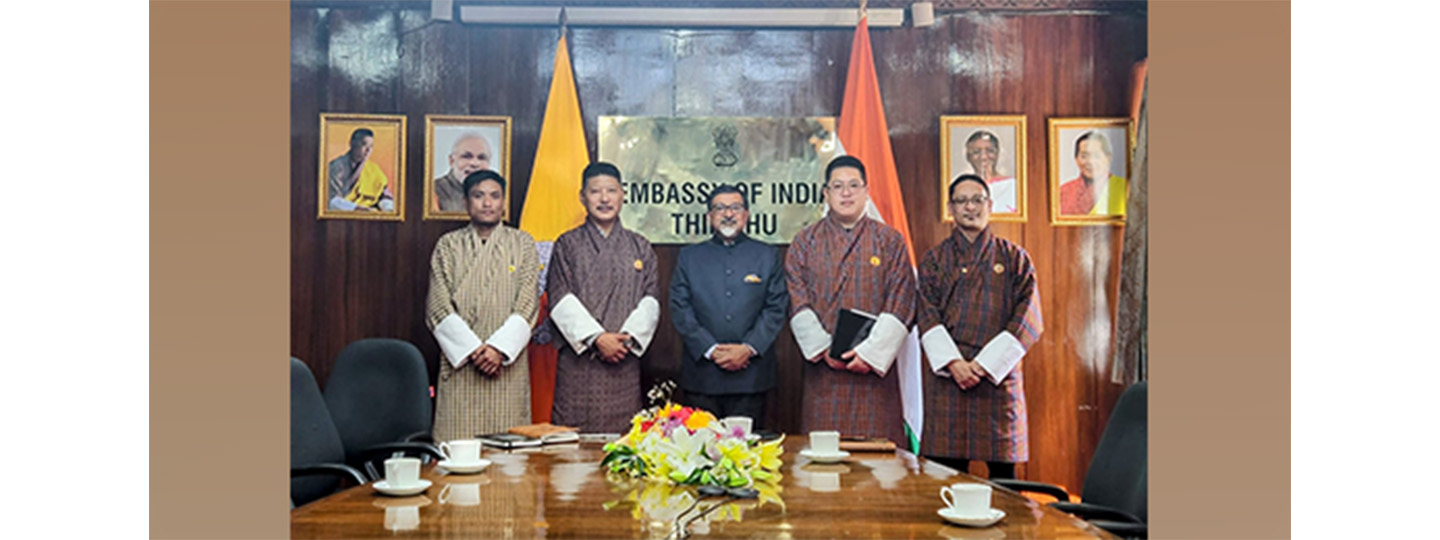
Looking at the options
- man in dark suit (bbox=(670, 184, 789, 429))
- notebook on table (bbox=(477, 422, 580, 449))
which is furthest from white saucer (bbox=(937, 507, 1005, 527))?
man in dark suit (bbox=(670, 184, 789, 429))

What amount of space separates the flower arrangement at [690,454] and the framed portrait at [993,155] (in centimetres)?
375

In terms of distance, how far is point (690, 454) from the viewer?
7.90 ft

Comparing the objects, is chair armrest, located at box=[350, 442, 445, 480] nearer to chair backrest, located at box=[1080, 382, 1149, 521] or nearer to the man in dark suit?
the man in dark suit

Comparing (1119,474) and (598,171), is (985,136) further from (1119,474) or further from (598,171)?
(1119,474)

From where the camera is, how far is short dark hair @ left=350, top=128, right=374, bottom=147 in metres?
6.05

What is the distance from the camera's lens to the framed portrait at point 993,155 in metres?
6.10

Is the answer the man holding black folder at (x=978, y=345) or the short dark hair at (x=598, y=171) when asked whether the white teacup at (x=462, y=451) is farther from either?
the man holding black folder at (x=978, y=345)

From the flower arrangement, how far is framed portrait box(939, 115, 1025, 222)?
3.75 metres

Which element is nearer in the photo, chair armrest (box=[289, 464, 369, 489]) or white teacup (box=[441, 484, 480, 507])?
white teacup (box=[441, 484, 480, 507])

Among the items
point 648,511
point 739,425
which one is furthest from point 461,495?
point 739,425

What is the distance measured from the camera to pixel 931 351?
5660 millimetres

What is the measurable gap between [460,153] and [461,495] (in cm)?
400
